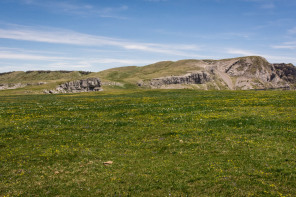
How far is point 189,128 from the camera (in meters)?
20.8

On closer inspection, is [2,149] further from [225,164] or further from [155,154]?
[225,164]

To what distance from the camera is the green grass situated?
434 inches

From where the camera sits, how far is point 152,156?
15070 mm

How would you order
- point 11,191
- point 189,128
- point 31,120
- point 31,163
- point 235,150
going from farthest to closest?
1. point 31,120
2. point 189,128
3. point 235,150
4. point 31,163
5. point 11,191

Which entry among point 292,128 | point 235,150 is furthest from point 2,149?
point 292,128

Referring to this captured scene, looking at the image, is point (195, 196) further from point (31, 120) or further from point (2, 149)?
point (31, 120)

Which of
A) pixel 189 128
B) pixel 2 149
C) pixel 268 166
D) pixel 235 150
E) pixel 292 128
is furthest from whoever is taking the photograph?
pixel 189 128

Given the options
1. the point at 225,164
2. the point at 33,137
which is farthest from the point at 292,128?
the point at 33,137

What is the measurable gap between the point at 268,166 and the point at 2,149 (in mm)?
18553

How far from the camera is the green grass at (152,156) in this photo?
1103 centimetres

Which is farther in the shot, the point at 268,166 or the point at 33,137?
the point at 33,137

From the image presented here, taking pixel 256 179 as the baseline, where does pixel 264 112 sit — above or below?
above

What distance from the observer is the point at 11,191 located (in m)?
10.9

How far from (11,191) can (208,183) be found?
395 inches
